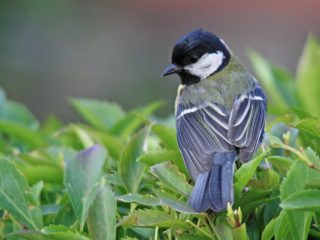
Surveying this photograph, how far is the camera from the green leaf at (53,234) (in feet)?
6.64

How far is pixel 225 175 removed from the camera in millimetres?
2459

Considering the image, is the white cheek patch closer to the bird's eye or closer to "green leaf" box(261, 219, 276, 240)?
the bird's eye

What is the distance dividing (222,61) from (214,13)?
312 inches

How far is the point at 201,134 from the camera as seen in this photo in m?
2.92

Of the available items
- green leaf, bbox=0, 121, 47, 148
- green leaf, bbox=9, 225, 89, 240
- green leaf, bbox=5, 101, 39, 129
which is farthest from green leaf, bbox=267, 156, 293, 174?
green leaf, bbox=5, 101, 39, 129

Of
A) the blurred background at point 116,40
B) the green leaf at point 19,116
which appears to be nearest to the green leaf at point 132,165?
the green leaf at point 19,116

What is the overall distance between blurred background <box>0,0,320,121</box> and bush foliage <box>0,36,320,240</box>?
6.08 m

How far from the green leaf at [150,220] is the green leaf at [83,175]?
0.29 meters

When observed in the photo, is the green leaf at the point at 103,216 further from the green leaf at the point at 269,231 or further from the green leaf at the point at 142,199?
the green leaf at the point at 269,231

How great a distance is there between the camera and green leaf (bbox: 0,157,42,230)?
89.0 inches

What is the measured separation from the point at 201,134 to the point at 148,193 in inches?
19.9

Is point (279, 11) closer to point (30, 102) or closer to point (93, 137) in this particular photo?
point (30, 102)

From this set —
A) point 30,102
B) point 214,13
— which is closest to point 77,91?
point 30,102

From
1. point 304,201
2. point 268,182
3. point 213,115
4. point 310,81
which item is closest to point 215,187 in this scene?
point 268,182
